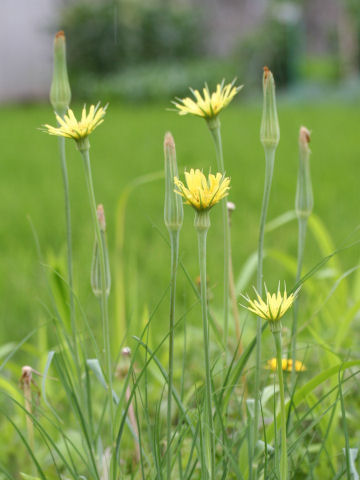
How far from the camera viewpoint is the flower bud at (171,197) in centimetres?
53

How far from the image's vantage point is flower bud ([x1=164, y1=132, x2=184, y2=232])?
526 millimetres

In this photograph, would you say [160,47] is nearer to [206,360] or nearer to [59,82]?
[59,82]

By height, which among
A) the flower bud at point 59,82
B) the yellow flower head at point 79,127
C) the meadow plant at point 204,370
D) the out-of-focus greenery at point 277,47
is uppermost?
the out-of-focus greenery at point 277,47

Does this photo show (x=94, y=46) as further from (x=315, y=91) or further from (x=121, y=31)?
(x=315, y=91)

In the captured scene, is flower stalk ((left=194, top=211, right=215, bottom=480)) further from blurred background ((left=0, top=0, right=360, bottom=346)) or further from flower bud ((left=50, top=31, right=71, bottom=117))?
flower bud ((left=50, top=31, right=71, bottom=117))

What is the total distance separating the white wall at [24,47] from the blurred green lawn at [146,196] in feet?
11.1

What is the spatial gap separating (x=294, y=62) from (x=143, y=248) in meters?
6.06

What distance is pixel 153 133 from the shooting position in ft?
15.5

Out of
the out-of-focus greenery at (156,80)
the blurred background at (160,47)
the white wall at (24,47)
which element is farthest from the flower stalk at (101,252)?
the white wall at (24,47)

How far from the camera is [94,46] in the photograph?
28.2 feet

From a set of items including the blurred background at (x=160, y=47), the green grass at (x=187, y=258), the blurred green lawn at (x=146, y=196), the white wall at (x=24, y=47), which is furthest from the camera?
the white wall at (x=24, y=47)

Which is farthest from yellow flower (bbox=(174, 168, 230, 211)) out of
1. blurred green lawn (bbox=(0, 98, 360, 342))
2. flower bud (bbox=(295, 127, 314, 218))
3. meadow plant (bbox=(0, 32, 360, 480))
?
flower bud (bbox=(295, 127, 314, 218))

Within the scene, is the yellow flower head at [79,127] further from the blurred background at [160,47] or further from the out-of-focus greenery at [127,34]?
the out-of-focus greenery at [127,34]

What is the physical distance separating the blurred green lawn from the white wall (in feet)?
11.1
